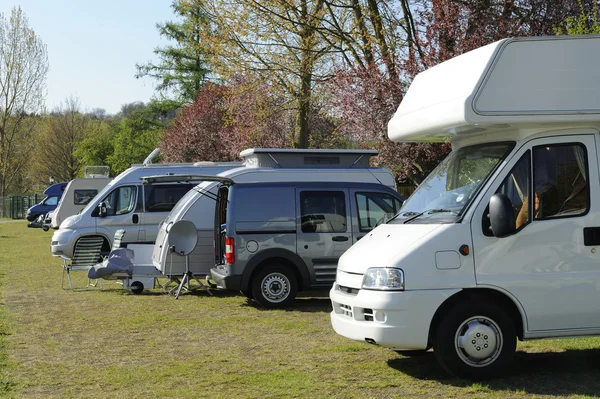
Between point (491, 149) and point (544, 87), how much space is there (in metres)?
0.80

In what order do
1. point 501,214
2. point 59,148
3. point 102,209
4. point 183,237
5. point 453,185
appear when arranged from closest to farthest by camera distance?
point 501,214
point 453,185
point 183,237
point 102,209
point 59,148

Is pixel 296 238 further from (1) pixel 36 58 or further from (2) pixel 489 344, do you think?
(1) pixel 36 58

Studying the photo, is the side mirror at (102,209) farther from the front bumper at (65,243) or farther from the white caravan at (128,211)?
the front bumper at (65,243)

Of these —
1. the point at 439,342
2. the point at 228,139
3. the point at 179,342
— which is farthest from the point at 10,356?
the point at 228,139

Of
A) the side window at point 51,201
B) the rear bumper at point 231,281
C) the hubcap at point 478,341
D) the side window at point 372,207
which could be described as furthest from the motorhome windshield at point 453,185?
the side window at point 51,201

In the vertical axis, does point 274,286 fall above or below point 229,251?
below

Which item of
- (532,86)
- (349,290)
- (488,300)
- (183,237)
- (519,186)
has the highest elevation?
(532,86)

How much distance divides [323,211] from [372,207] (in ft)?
2.72

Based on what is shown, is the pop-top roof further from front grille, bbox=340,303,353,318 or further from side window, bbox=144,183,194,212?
front grille, bbox=340,303,353,318

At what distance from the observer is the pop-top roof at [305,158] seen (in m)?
14.5

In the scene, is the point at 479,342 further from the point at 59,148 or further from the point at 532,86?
the point at 59,148

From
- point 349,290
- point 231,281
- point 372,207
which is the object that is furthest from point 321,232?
point 349,290

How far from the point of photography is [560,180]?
7910 millimetres

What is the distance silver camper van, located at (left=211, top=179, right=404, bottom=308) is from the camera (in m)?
13.2
